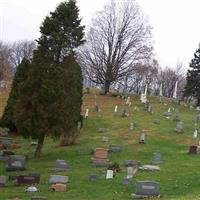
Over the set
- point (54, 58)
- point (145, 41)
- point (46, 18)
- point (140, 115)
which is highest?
point (145, 41)

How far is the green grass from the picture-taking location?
17.4 meters

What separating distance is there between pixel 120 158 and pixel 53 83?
556 centimetres

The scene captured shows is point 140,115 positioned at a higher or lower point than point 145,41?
lower

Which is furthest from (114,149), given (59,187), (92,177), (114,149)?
(59,187)

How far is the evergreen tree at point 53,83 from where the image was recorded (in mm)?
26797

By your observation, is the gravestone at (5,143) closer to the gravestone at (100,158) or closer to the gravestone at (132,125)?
the gravestone at (100,158)

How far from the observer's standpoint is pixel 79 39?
95.5ft

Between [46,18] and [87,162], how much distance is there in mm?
9132

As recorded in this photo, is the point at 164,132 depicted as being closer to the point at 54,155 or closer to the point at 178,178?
the point at 54,155

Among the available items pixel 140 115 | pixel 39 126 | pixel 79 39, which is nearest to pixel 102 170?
pixel 39 126

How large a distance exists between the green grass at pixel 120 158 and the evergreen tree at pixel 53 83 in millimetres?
1725

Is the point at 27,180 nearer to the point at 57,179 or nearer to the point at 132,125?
the point at 57,179

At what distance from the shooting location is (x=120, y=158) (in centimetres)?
2570

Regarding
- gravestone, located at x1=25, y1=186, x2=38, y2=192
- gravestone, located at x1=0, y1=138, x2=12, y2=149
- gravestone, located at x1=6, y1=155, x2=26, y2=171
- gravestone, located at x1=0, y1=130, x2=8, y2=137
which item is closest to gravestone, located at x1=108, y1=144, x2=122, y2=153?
gravestone, located at x1=6, y1=155, x2=26, y2=171
